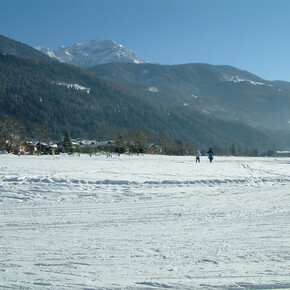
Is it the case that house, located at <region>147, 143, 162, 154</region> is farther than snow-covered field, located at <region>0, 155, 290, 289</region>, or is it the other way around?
house, located at <region>147, 143, 162, 154</region>

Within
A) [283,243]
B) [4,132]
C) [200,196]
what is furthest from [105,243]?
[4,132]

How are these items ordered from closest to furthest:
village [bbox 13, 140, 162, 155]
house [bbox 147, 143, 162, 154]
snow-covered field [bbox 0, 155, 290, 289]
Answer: snow-covered field [bbox 0, 155, 290, 289], village [bbox 13, 140, 162, 155], house [bbox 147, 143, 162, 154]

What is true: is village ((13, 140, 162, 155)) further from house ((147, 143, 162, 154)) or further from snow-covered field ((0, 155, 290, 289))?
snow-covered field ((0, 155, 290, 289))

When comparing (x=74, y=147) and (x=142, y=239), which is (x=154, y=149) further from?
Result: (x=142, y=239)

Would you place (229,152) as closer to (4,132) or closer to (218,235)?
(4,132)

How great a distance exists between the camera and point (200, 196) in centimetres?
1070

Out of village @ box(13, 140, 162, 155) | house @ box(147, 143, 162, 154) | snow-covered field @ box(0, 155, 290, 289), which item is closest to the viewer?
snow-covered field @ box(0, 155, 290, 289)

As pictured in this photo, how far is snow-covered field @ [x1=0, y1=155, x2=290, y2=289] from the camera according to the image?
14.4ft

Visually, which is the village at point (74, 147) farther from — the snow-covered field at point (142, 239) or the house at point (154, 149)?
the snow-covered field at point (142, 239)

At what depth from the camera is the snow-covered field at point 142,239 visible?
4387 millimetres

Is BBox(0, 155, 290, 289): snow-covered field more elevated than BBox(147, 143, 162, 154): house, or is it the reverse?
BBox(147, 143, 162, 154): house

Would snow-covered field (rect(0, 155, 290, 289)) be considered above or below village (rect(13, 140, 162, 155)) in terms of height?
below

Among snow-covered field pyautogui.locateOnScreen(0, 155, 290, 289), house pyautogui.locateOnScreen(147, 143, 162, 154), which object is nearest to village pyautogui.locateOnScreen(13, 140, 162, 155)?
house pyautogui.locateOnScreen(147, 143, 162, 154)

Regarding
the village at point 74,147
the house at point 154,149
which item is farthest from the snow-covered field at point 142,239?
the house at point 154,149
